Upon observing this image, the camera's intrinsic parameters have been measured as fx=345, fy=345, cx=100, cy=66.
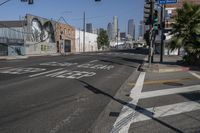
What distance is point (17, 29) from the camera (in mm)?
60312

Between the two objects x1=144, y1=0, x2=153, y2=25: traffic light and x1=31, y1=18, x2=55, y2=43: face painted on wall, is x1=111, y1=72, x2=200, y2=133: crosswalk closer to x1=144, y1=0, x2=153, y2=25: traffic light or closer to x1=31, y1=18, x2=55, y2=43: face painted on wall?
x1=144, y1=0, x2=153, y2=25: traffic light

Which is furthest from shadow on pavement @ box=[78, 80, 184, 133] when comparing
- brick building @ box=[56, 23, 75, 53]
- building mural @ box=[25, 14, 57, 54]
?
brick building @ box=[56, 23, 75, 53]

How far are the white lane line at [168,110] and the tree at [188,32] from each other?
16846mm

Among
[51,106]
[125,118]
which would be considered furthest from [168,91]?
[51,106]

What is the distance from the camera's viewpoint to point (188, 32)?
26.8 metres

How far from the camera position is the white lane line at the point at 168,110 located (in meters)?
8.48

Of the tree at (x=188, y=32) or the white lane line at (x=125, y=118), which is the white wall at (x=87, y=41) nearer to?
the tree at (x=188, y=32)

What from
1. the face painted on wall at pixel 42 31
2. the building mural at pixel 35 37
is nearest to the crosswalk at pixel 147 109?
the building mural at pixel 35 37

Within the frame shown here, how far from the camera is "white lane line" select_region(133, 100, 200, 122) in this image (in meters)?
8.48

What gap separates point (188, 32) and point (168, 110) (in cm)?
1866

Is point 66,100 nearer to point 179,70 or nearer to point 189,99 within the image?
point 189,99

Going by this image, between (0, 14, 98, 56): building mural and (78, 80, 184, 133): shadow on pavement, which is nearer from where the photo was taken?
(78, 80, 184, 133): shadow on pavement

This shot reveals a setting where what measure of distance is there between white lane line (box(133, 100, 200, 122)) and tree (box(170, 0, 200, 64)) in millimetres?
16846

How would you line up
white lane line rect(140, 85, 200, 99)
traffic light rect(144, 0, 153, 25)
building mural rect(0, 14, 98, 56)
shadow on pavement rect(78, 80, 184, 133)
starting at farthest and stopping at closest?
building mural rect(0, 14, 98, 56)
traffic light rect(144, 0, 153, 25)
white lane line rect(140, 85, 200, 99)
shadow on pavement rect(78, 80, 184, 133)
